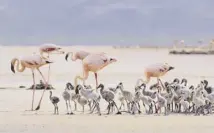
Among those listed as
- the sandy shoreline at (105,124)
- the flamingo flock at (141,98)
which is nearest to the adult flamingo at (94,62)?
the flamingo flock at (141,98)

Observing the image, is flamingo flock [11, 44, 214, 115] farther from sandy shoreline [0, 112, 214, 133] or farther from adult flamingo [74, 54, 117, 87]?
adult flamingo [74, 54, 117, 87]

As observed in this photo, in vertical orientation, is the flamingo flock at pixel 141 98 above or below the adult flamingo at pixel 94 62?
below

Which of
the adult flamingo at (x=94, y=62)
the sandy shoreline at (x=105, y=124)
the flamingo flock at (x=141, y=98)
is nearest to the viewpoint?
the sandy shoreline at (x=105, y=124)

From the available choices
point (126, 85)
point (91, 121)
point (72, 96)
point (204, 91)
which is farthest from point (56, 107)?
point (126, 85)

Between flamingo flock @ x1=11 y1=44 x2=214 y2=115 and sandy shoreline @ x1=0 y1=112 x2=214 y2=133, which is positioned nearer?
sandy shoreline @ x1=0 y1=112 x2=214 y2=133

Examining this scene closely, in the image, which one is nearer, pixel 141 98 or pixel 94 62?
pixel 141 98

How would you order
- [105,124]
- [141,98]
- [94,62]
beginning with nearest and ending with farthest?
[105,124] → [141,98] → [94,62]

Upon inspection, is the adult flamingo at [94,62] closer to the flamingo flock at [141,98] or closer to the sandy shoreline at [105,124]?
the flamingo flock at [141,98]

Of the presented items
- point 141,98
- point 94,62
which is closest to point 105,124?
point 141,98

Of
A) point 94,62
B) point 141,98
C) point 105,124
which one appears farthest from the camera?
point 94,62

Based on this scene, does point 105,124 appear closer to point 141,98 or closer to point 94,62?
point 141,98

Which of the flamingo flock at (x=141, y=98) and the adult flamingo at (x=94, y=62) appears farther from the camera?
the adult flamingo at (x=94, y=62)

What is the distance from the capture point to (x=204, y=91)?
45.8 ft

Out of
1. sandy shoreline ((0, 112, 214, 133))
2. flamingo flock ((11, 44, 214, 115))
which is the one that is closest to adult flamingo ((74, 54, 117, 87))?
flamingo flock ((11, 44, 214, 115))
